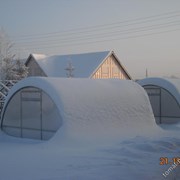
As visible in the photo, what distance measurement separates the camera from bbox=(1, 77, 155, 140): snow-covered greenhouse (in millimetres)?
14266

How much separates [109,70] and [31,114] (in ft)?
93.2

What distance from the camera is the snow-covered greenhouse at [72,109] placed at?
1427 cm

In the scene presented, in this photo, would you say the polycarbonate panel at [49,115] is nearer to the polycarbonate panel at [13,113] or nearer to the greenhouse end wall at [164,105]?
the polycarbonate panel at [13,113]

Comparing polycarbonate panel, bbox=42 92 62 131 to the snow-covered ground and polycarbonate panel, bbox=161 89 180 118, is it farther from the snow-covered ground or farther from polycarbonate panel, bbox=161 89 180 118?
polycarbonate panel, bbox=161 89 180 118

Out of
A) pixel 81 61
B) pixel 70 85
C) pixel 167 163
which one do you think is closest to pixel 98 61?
pixel 81 61

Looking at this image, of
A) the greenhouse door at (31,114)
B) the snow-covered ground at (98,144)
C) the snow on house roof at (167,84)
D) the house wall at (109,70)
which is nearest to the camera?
the snow-covered ground at (98,144)

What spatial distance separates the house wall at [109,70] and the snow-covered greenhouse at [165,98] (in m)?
19.7

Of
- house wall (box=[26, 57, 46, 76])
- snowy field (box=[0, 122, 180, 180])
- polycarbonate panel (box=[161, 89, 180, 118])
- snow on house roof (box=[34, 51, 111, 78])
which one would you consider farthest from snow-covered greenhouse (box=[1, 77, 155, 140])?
house wall (box=[26, 57, 46, 76])

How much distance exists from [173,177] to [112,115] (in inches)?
298

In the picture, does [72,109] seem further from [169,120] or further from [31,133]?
Result: [169,120]

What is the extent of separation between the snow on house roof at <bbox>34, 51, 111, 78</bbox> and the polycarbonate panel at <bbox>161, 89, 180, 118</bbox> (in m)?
19.5

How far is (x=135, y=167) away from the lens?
9430 mm
